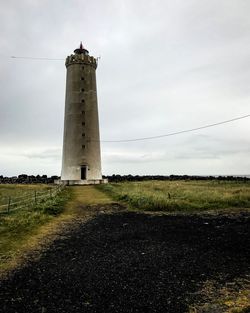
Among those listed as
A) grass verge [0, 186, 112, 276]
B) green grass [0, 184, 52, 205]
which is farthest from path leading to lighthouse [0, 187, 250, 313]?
green grass [0, 184, 52, 205]

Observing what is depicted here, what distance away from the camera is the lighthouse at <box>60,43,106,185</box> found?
48.4 metres

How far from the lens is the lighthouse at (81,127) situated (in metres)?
48.4

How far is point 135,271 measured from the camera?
927cm

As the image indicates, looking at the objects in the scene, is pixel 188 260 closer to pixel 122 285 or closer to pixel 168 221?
pixel 122 285

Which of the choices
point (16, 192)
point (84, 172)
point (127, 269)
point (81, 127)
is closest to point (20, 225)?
point (127, 269)

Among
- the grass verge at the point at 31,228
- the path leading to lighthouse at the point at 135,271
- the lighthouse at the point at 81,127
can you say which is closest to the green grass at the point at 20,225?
the grass verge at the point at 31,228

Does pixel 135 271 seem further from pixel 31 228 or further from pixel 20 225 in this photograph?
pixel 20 225

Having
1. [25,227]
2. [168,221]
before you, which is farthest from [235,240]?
[25,227]

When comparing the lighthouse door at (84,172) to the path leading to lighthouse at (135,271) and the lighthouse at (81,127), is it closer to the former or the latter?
the lighthouse at (81,127)

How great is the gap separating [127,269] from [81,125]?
4046 centimetres

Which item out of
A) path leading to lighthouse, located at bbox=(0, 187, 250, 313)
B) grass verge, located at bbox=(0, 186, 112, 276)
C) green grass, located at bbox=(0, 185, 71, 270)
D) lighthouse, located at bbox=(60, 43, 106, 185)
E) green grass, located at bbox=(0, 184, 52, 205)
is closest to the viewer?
path leading to lighthouse, located at bbox=(0, 187, 250, 313)

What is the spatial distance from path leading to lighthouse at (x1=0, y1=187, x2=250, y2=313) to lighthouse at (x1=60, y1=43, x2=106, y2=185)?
108ft

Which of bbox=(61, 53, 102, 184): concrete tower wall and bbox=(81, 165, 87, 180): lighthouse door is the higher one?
bbox=(61, 53, 102, 184): concrete tower wall

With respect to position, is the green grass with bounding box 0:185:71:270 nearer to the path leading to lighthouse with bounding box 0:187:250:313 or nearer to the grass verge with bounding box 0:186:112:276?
the grass verge with bounding box 0:186:112:276
